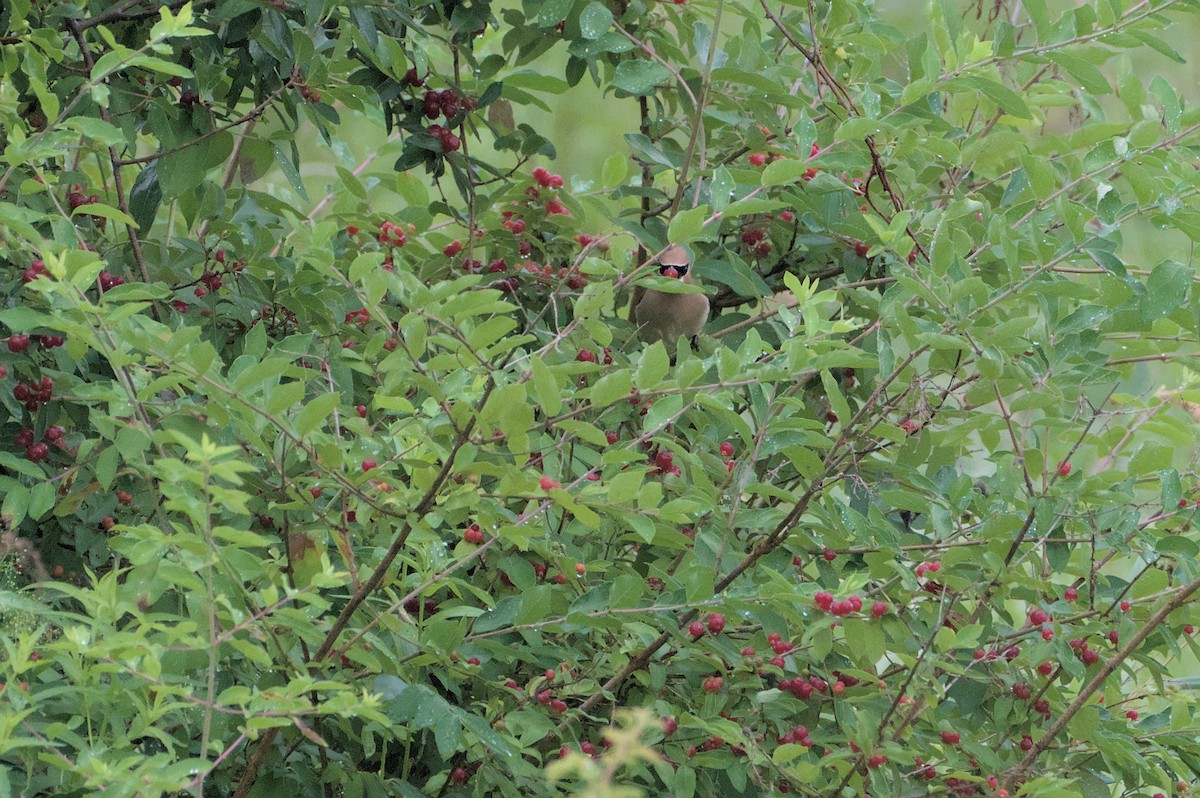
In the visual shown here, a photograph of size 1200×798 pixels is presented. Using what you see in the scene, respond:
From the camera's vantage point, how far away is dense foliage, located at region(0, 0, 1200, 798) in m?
0.94

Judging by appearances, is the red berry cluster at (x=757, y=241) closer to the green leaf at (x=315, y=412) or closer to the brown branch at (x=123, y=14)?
the brown branch at (x=123, y=14)

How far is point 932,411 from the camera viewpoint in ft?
4.15

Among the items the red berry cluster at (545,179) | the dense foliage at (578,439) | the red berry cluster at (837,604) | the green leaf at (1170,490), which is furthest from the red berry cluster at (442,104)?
the green leaf at (1170,490)

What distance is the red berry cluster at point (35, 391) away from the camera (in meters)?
1.24

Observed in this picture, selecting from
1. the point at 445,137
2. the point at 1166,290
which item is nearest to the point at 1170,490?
the point at 1166,290

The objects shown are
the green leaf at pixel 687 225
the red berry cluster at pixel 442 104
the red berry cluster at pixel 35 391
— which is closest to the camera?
the green leaf at pixel 687 225

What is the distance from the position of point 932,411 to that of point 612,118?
1.47m

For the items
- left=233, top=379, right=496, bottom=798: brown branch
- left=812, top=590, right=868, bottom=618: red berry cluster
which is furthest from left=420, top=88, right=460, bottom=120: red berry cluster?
left=812, top=590, right=868, bottom=618: red berry cluster

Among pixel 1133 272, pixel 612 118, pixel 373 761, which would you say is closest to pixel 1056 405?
pixel 1133 272

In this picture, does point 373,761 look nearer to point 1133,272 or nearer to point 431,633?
point 431,633

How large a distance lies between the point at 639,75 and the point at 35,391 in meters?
0.69

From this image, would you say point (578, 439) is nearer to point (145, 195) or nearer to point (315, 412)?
point (315, 412)

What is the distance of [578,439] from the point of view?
126 centimetres

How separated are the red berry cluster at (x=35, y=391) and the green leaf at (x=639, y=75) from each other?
642 millimetres
